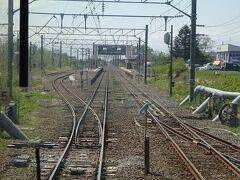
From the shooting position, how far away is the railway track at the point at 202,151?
39.8ft

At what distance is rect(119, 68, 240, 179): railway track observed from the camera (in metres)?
12.1

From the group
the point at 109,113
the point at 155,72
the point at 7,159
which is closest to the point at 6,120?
the point at 7,159

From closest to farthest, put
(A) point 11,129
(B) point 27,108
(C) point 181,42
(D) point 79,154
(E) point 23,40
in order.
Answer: (E) point 23,40 < (D) point 79,154 < (A) point 11,129 < (B) point 27,108 < (C) point 181,42

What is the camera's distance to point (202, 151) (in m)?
15.3

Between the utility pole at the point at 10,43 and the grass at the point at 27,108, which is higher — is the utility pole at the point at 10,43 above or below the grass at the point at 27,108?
above

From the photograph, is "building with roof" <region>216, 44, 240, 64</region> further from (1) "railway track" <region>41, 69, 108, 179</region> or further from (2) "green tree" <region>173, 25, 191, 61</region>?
(1) "railway track" <region>41, 69, 108, 179</region>

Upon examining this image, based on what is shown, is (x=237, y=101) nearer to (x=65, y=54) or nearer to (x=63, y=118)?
(x=63, y=118)

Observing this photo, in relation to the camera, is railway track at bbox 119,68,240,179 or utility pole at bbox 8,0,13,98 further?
utility pole at bbox 8,0,13,98

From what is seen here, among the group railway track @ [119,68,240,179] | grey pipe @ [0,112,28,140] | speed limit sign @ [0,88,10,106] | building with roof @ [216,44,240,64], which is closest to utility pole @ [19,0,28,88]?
railway track @ [119,68,240,179]

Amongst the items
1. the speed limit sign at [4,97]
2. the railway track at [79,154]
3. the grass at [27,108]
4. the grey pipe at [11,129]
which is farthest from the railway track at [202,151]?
the grass at [27,108]

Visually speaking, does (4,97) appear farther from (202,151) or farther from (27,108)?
(27,108)

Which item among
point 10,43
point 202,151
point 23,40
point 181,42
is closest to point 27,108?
point 10,43

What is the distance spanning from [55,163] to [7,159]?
1.39m

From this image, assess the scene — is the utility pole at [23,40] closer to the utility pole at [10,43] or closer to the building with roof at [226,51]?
the utility pole at [10,43]
